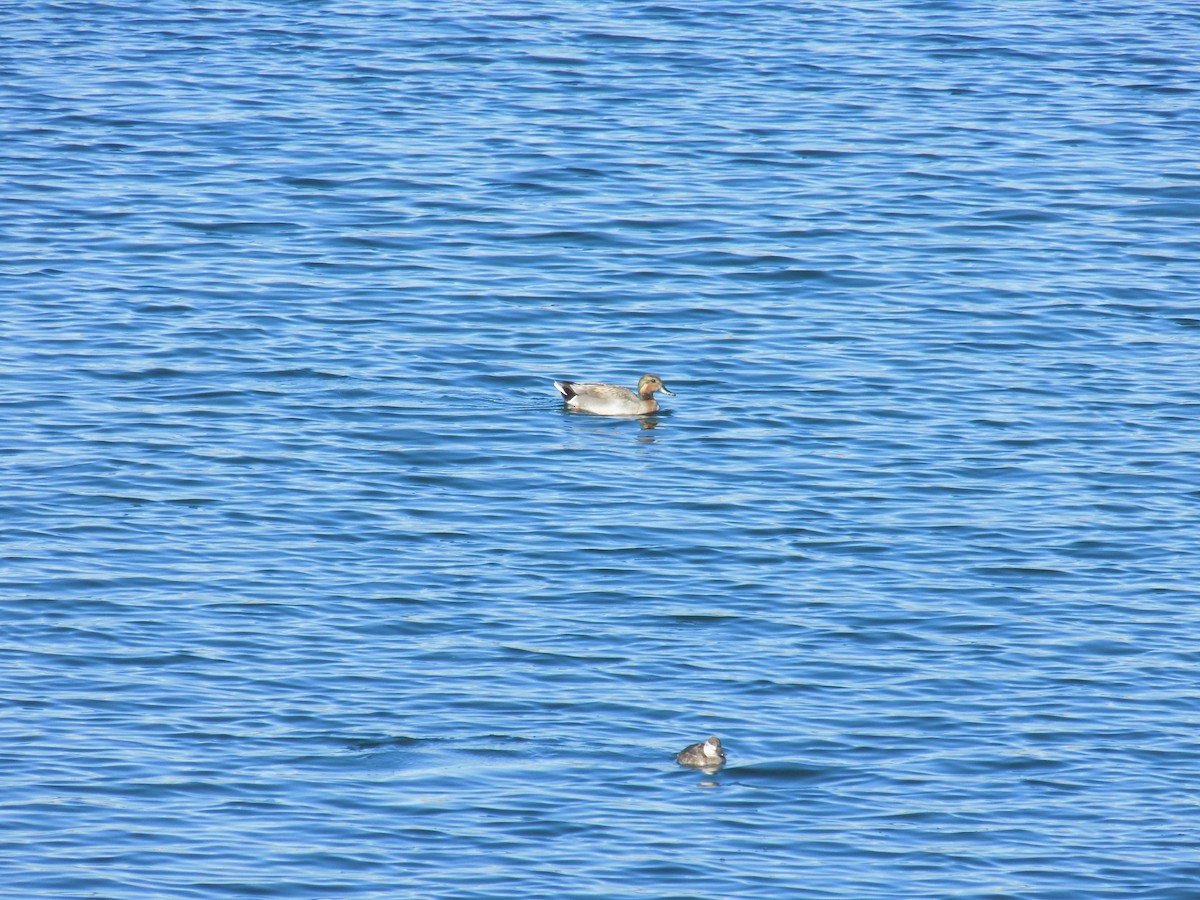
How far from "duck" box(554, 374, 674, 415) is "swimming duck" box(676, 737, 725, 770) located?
7.63 metres

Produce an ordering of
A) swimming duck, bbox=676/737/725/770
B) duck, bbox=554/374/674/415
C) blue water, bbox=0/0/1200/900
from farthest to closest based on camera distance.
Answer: duck, bbox=554/374/674/415 < swimming duck, bbox=676/737/725/770 < blue water, bbox=0/0/1200/900

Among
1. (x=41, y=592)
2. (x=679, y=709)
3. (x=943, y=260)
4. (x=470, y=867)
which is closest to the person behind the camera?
(x=470, y=867)

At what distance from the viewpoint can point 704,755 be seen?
12062mm

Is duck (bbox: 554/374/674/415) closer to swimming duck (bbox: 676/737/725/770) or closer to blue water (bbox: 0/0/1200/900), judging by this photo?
blue water (bbox: 0/0/1200/900)

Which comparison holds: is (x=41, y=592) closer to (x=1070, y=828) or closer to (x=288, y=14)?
(x=1070, y=828)

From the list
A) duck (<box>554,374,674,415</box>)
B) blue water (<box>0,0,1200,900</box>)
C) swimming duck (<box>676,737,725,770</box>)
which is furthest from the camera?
duck (<box>554,374,674,415</box>)

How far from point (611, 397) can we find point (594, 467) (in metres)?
1.13

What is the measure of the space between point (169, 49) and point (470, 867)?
2357cm

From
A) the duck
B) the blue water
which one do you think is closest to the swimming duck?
the blue water

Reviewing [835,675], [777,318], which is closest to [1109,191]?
[777,318]

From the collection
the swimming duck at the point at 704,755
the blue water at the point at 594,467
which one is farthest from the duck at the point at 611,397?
the swimming duck at the point at 704,755

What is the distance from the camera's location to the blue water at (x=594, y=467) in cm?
1188

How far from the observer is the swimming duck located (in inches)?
473

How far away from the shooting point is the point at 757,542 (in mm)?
16250
